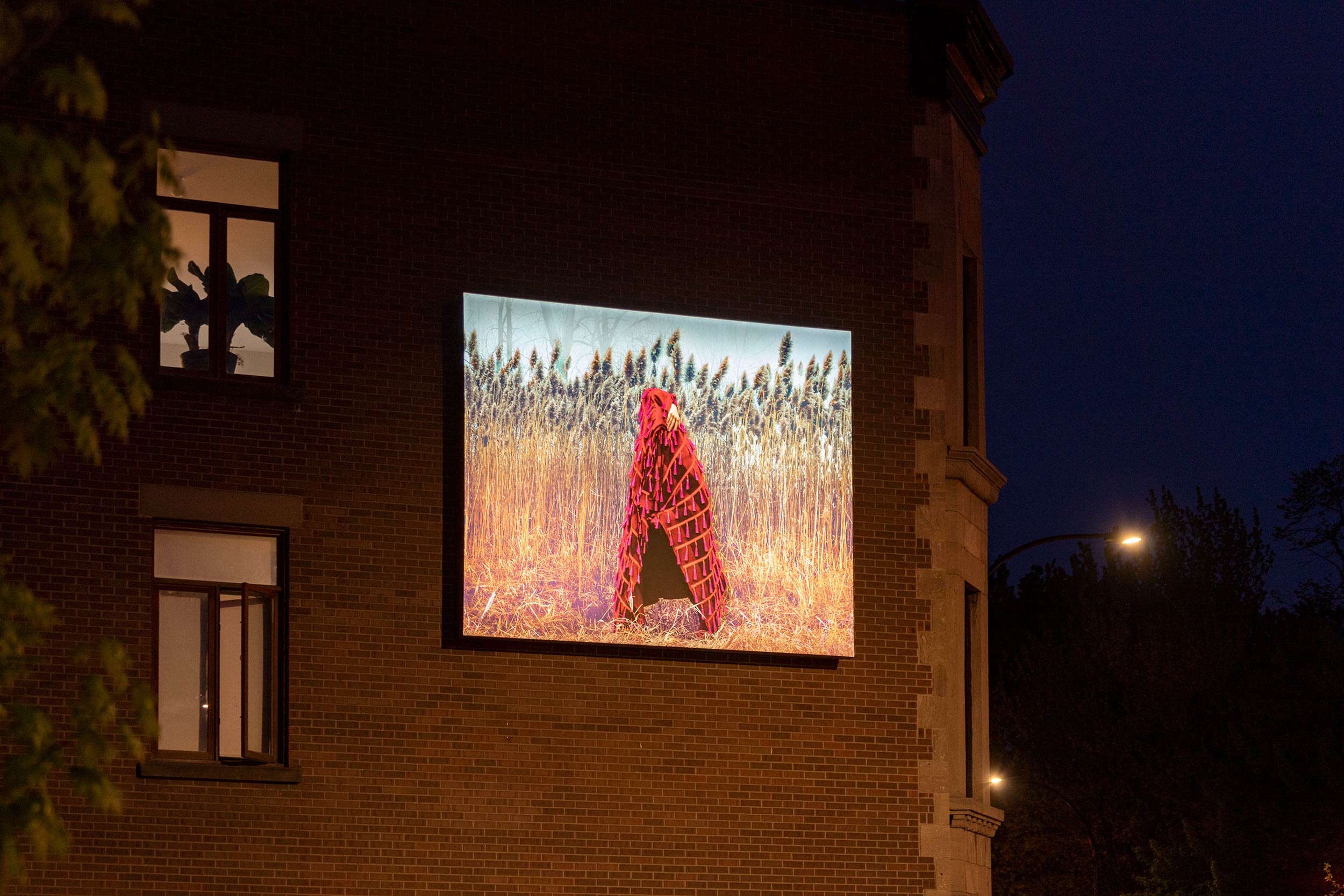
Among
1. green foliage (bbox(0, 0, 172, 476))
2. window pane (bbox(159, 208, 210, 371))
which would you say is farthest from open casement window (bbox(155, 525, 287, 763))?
green foliage (bbox(0, 0, 172, 476))

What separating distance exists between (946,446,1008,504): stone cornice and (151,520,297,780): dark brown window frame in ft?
24.6

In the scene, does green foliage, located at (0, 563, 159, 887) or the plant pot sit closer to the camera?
green foliage, located at (0, 563, 159, 887)

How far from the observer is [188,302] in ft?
58.2

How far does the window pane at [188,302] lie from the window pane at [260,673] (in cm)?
232

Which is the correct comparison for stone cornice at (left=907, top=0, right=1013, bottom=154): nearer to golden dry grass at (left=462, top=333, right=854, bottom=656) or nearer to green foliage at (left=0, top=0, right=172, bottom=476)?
golden dry grass at (left=462, top=333, right=854, bottom=656)

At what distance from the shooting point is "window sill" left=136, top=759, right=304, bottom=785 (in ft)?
54.5

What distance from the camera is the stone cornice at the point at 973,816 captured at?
1997cm

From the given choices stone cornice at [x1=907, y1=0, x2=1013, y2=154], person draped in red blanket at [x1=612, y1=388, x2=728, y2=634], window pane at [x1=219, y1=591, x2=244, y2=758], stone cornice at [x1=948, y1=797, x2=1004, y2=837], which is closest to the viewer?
window pane at [x1=219, y1=591, x2=244, y2=758]

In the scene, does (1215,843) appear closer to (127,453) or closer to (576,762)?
(576,762)

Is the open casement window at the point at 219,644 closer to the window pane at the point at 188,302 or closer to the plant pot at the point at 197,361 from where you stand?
the plant pot at the point at 197,361

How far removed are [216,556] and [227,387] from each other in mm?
1566

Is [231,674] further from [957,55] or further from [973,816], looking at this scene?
[957,55]

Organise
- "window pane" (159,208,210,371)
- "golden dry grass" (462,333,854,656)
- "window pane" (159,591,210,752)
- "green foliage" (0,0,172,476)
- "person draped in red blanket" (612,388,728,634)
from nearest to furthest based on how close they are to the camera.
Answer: "green foliage" (0,0,172,476), "window pane" (159,591,210,752), "window pane" (159,208,210,371), "golden dry grass" (462,333,854,656), "person draped in red blanket" (612,388,728,634)

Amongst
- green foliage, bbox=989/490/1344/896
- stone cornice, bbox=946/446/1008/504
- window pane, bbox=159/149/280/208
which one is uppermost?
window pane, bbox=159/149/280/208
